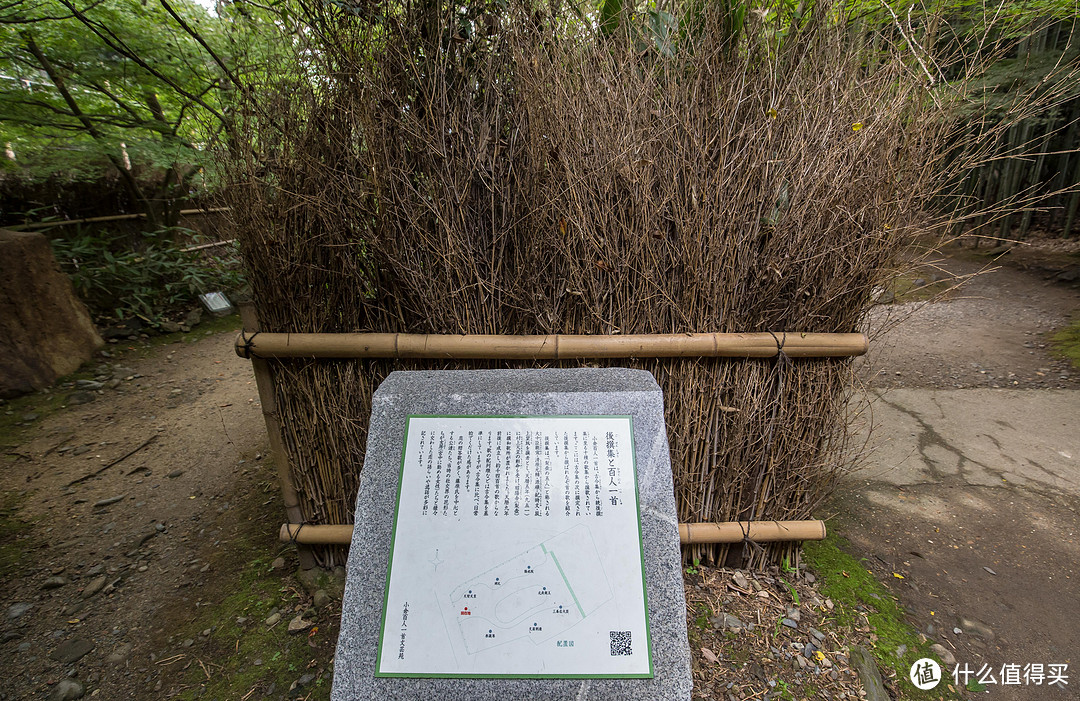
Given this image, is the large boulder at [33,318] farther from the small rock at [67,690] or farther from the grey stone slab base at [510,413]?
the grey stone slab base at [510,413]

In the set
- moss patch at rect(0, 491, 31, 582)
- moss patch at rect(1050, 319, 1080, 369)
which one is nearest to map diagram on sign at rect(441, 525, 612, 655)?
moss patch at rect(0, 491, 31, 582)

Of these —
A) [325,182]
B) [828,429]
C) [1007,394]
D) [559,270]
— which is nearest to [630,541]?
[559,270]

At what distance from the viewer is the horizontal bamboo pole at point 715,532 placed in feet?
7.41

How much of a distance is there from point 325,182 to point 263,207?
9.8 inches

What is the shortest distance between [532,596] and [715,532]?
121 centimetres

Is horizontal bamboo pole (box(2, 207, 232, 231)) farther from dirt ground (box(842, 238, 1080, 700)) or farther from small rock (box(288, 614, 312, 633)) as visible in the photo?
dirt ground (box(842, 238, 1080, 700))

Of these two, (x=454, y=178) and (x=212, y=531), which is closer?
(x=454, y=178)

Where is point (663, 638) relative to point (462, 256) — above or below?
below

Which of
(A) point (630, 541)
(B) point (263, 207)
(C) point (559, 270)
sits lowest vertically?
(A) point (630, 541)

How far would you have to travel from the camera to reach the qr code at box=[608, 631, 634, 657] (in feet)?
4.30

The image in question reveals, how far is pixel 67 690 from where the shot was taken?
1907mm

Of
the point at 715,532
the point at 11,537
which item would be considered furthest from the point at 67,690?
the point at 715,532

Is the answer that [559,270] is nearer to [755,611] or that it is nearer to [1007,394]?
[755,611]

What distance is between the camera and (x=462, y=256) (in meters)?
A: 1.98
